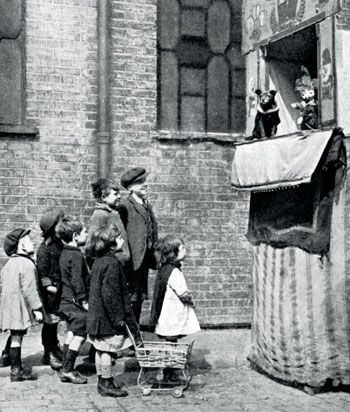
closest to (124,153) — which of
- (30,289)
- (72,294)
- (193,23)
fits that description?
(193,23)

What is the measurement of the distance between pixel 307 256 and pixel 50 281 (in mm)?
2464

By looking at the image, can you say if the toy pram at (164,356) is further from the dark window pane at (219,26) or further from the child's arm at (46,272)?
the dark window pane at (219,26)

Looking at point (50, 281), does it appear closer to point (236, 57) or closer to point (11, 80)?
point (11, 80)

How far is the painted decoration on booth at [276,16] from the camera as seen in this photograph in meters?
6.48

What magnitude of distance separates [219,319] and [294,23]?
14.1 feet

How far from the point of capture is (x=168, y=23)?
9.68 m

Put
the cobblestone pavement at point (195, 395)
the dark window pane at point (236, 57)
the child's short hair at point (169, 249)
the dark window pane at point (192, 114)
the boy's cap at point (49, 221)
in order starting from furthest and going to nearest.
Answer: the dark window pane at point (236, 57) → the dark window pane at point (192, 114) → the boy's cap at point (49, 221) → the child's short hair at point (169, 249) → the cobblestone pavement at point (195, 395)

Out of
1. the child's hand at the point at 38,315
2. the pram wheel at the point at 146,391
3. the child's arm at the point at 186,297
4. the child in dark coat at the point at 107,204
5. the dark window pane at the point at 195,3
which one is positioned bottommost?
the pram wheel at the point at 146,391

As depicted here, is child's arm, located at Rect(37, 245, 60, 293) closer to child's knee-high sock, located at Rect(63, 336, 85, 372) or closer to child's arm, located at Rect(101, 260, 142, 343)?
child's knee-high sock, located at Rect(63, 336, 85, 372)

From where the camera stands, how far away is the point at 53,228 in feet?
23.5

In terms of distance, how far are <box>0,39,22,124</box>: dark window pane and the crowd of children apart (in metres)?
2.13

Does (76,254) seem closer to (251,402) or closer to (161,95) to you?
(251,402)

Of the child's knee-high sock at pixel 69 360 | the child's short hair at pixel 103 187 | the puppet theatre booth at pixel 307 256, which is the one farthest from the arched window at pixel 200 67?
the child's knee-high sock at pixel 69 360

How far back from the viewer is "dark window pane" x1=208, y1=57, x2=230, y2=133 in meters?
9.93
